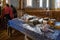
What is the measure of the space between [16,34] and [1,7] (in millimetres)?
1910

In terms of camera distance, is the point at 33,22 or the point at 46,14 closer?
the point at 33,22

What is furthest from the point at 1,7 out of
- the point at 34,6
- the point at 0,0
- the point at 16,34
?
the point at 16,34

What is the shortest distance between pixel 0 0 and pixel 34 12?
1.91 m

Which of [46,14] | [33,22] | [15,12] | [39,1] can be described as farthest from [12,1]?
[33,22]

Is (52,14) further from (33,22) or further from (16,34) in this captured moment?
(33,22)

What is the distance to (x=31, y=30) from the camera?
2.26m

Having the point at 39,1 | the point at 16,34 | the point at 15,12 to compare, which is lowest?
the point at 16,34

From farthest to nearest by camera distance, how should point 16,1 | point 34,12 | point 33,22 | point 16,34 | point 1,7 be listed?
point 16,1
point 1,7
point 34,12
point 16,34
point 33,22

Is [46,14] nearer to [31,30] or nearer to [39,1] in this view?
[39,1]

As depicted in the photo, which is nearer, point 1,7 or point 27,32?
point 27,32

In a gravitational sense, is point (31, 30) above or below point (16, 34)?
above

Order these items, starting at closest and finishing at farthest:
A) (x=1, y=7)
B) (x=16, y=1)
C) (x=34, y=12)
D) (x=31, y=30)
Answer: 1. (x=31, y=30)
2. (x=34, y=12)
3. (x=1, y=7)
4. (x=16, y=1)

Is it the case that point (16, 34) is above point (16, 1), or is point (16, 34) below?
below

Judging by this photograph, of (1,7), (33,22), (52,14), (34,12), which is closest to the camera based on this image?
(33,22)
